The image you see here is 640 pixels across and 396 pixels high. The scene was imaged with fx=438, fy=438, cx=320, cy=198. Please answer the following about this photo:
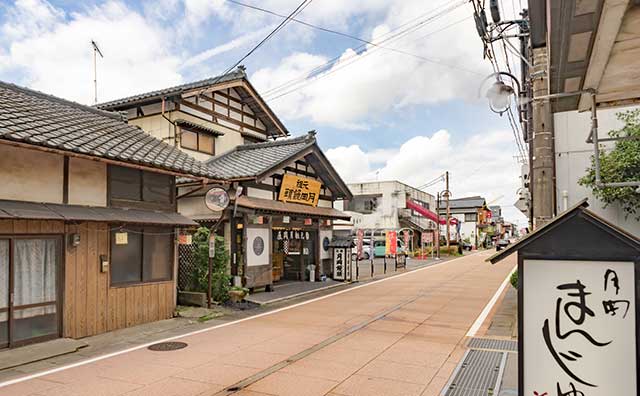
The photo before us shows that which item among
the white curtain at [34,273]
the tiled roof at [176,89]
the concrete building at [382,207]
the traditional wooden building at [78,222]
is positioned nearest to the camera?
the traditional wooden building at [78,222]

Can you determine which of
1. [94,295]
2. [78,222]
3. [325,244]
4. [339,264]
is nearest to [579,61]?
[78,222]

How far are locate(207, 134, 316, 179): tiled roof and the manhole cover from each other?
271 inches

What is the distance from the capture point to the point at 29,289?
8.57 metres

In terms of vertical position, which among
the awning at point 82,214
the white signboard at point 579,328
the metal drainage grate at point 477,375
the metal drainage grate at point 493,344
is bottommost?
the metal drainage grate at point 493,344

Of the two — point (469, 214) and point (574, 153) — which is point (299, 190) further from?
point (469, 214)

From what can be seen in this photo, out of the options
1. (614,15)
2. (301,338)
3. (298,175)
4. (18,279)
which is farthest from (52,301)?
(298,175)

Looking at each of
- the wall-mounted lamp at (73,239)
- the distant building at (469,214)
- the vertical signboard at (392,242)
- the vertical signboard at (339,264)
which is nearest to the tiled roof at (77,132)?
the wall-mounted lamp at (73,239)

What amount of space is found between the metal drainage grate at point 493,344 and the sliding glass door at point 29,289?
8.53 m

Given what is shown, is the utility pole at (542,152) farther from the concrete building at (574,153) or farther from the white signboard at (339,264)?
the white signboard at (339,264)

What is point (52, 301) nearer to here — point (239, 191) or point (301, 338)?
point (301, 338)

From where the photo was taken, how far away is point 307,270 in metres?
20.1

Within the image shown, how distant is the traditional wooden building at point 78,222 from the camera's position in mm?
8273

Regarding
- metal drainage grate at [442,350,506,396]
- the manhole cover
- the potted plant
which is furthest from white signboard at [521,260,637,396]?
the potted plant

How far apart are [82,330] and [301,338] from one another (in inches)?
184
